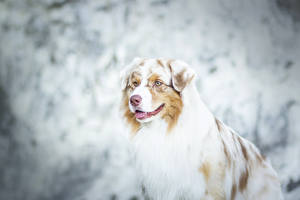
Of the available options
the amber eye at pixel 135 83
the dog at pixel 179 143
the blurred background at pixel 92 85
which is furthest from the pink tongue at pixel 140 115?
the blurred background at pixel 92 85

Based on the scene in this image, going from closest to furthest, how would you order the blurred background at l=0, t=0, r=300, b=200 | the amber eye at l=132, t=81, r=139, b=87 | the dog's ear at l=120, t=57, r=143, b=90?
the amber eye at l=132, t=81, r=139, b=87 → the dog's ear at l=120, t=57, r=143, b=90 → the blurred background at l=0, t=0, r=300, b=200

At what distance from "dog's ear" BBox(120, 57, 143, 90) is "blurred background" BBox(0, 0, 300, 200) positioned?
0.44ft

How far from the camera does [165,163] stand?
1.72 m

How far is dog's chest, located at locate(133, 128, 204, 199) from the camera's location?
1.67 meters

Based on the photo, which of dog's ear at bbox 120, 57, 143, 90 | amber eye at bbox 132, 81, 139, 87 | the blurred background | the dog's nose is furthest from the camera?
the blurred background

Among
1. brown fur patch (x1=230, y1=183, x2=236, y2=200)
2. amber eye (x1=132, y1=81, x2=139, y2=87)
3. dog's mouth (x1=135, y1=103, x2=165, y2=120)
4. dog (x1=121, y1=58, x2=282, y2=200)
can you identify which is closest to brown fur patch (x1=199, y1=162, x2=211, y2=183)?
dog (x1=121, y1=58, x2=282, y2=200)

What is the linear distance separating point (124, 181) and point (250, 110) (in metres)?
0.86

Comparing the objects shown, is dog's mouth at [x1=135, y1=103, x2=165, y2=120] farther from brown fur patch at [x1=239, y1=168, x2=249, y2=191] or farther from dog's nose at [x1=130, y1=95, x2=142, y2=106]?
brown fur patch at [x1=239, y1=168, x2=249, y2=191]

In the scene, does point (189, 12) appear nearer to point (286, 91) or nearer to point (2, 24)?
point (286, 91)

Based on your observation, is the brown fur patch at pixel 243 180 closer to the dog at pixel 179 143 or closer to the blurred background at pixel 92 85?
the dog at pixel 179 143

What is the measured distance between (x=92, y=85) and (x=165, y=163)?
26.0 inches

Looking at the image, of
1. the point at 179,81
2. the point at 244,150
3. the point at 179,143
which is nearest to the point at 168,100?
the point at 179,81

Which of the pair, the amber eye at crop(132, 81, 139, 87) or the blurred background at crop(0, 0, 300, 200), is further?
the blurred background at crop(0, 0, 300, 200)

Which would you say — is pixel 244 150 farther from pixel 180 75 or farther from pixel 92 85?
pixel 92 85
